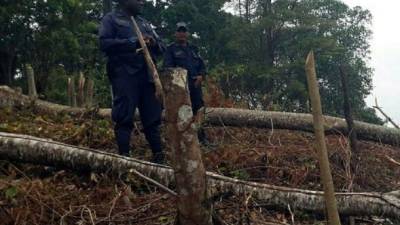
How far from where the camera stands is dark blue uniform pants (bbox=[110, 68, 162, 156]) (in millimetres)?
4203

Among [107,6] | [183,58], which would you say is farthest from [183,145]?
[107,6]

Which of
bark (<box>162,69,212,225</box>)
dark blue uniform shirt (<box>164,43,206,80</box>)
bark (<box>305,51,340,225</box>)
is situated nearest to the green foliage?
dark blue uniform shirt (<box>164,43,206,80</box>)

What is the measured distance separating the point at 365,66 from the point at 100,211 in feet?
85.1

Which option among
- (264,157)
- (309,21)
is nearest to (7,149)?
(264,157)

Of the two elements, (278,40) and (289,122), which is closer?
(289,122)

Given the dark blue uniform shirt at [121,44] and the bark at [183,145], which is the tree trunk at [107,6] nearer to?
the dark blue uniform shirt at [121,44]

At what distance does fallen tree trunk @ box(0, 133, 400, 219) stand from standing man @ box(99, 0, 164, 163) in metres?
0.46

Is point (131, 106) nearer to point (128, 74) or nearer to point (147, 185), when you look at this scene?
point (128, 74)

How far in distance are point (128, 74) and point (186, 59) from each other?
136 centimetres

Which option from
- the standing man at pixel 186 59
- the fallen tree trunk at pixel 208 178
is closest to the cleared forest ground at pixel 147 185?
the fallen tree trunk at pixel 208 178

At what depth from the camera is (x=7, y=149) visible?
4.03m

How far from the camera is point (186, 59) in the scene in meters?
→ 5.49

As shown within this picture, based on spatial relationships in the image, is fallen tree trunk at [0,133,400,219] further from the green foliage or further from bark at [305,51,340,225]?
the green foliage

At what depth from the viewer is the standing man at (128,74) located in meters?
4.20
